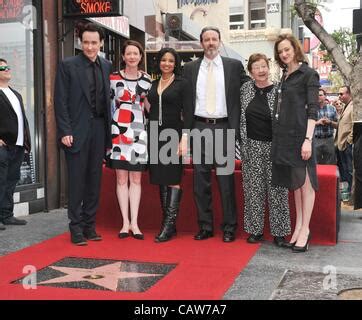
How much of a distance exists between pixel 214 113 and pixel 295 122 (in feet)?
2.56

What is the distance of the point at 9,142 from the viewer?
19.1ft

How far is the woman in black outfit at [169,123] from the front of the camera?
16.2 feet

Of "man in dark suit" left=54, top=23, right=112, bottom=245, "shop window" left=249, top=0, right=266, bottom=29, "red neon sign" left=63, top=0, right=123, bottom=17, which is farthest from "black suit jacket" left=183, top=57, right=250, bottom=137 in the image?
"shop window" left=249, top=0, right=266, bottom=29

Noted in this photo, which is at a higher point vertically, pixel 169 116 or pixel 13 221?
pixel 169 116

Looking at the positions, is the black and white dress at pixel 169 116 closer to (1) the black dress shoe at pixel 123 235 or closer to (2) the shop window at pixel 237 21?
(1) the black dress shoe at pixel 123 235

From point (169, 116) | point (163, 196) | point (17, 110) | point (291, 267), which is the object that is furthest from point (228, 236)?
point (17, 110)

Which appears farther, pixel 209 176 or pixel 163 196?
pixel 163 196

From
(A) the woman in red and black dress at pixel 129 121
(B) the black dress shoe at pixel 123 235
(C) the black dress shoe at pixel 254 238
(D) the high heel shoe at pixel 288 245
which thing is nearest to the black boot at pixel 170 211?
(A) the woman in red and black dress at pixel 129 121

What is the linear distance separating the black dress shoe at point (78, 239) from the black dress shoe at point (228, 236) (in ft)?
4.32

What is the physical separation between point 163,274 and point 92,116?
1.78m

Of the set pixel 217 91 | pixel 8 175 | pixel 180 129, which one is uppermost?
pixel 217 91

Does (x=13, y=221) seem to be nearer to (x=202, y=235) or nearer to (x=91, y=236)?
(x=91, y=236)

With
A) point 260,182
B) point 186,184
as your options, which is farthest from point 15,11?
point 260,182

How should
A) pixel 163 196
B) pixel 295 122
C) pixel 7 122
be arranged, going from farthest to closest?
pixel 7 122, pixel 163 196, pixel 295 122
